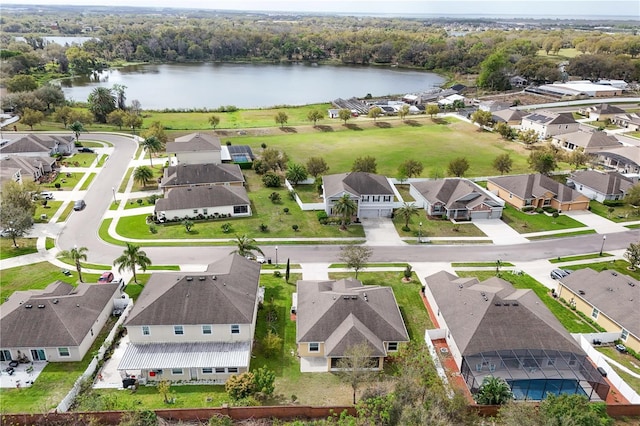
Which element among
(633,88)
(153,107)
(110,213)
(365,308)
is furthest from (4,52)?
(633,88)

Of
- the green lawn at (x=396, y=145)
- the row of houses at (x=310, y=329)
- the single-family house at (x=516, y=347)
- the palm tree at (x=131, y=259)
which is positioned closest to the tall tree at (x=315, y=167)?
the green lawn at (x=396, y=145)

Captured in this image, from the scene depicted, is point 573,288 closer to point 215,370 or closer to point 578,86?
point 215,370

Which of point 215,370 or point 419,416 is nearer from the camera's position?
point 419,416

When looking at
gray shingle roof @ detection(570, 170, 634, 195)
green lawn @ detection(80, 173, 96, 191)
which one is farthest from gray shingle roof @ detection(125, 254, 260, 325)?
gray shingle roof @ detection(570, 170, 634, 195)

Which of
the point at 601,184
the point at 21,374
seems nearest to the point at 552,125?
the point at 601,184

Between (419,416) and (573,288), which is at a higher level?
(419,416)

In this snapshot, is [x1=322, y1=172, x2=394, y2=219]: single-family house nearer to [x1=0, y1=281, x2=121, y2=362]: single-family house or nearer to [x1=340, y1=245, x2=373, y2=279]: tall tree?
[x1=340, y1=245, x2=373, y2=279]: tall tree

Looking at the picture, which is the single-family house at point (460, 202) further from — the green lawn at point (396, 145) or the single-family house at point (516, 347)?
the single-family house at point (516, 347)
